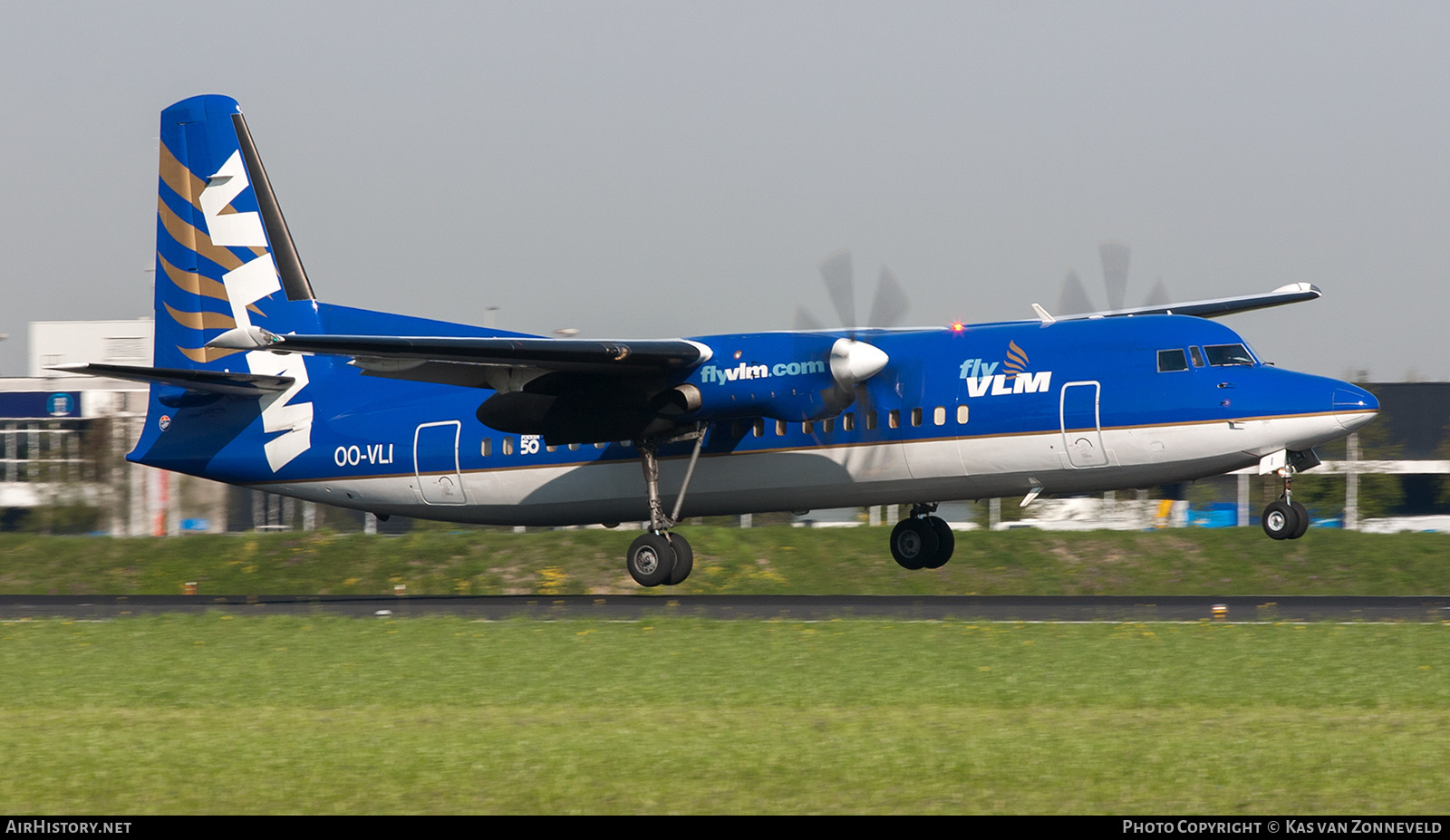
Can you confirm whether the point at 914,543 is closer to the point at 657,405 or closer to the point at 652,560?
the point at 652,560

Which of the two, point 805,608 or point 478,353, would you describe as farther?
point 805,608

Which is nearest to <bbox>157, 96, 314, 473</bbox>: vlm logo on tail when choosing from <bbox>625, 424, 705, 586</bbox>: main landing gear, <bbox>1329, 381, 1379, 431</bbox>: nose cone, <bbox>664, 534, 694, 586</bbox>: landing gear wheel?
<bbox>625, 424, 705, 586</bbox>: main landing gear

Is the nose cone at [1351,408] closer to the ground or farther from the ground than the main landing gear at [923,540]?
farther from the ground

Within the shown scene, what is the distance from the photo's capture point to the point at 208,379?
84.0 feet

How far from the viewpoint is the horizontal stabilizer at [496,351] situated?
802 inches

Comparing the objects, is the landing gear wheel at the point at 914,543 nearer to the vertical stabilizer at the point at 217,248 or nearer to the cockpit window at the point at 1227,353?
the cockpit window at the point at 1227,353

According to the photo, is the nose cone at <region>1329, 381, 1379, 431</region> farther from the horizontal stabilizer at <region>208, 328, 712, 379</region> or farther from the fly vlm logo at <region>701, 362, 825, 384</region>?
the horizontal stabilizer at <region>208, 328, 712, 379</region>

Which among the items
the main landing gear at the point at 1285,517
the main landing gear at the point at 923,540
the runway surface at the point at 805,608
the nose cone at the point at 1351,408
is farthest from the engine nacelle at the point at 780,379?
the nose cone at the point at 1351,408

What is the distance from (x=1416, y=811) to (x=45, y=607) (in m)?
23.2

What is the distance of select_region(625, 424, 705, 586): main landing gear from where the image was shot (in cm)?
2389

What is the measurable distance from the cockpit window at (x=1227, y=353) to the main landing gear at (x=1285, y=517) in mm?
1705

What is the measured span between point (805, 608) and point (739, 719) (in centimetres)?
1042

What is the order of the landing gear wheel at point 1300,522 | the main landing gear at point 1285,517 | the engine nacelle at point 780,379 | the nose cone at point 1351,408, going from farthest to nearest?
the engine nacelle at point 780,379 → the main landing gear at point 1285,517 → the landing gear wheel at point 1300,522 → the nose cone at point 1351,408

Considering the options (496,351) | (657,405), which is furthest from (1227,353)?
(496,351)
